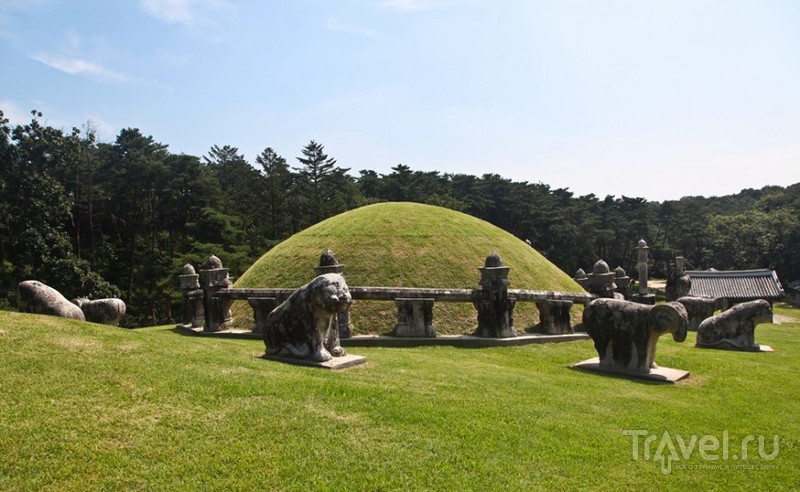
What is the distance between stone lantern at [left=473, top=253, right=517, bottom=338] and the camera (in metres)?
17.4

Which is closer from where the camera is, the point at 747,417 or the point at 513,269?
the point at 747,417

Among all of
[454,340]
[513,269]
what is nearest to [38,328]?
[454,340]

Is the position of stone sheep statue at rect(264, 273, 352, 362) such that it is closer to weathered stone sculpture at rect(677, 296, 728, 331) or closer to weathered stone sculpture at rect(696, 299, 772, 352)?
weathered stone sculpture at rect(696, 299, 772, 352)

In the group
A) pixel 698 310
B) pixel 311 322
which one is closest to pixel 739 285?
pixel 698 310

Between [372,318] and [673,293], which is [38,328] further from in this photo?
[673,293]

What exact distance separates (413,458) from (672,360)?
437 inches

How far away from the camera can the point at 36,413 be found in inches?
280

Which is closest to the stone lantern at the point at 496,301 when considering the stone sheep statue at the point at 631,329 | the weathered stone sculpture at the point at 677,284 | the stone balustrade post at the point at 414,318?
the stone balustrade post at the point at 414,318

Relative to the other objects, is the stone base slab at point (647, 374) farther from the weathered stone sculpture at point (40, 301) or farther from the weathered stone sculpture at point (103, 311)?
the weathered stone sculpture at point (103, 311)

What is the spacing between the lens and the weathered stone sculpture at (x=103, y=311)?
17.5 m

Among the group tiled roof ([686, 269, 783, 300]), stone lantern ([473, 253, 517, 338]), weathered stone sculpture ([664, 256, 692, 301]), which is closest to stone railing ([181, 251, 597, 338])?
stone lantern ([473, 253, 517, 338])

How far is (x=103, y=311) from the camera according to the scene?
1769 centimetres

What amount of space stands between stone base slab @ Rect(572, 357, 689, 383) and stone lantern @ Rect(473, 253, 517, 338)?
362 cm

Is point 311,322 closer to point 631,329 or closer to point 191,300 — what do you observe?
point 631,329
